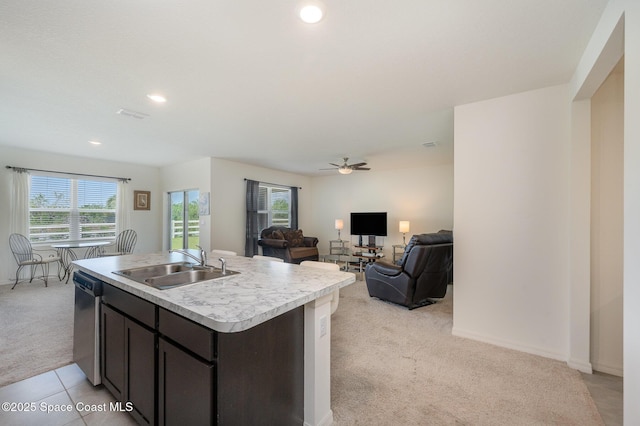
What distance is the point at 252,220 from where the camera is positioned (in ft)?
20.9

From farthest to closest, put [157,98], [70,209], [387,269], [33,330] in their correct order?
[70,209] → [387,269] → [33,330] → [157,98]

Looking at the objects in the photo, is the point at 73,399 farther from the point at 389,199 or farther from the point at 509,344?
the point at 389,199

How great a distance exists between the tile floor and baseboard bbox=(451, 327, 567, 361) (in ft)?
0.83

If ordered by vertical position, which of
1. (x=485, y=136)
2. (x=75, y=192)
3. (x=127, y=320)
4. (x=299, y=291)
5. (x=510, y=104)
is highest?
(x=510, y=104)

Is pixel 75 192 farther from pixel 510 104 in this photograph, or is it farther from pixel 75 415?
pixel 510 104

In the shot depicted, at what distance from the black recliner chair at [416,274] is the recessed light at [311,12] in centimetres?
290

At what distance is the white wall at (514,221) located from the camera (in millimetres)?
2453

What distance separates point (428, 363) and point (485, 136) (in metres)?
2.33

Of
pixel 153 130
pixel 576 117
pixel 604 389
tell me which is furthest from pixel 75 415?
pixel 576 117

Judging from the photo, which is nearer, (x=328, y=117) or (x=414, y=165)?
(x=328, y=117)

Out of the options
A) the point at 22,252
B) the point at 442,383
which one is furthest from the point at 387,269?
the point at 22,252

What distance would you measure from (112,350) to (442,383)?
2.48 meters

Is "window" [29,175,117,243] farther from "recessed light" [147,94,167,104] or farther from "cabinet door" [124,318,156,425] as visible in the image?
"cabinet door" [124,318,156,425]

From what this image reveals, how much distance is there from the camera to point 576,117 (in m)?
2.32
